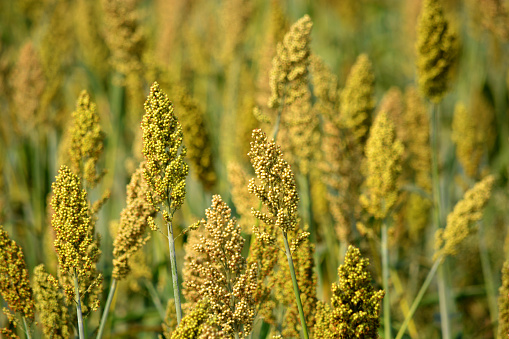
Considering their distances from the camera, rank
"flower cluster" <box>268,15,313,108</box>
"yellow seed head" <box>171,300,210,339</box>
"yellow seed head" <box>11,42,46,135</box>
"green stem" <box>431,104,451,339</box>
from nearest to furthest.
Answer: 1. "yellow seed head" <box>171,300,210,339</box>
2. "flower cluster" <box>268,15,313,108</box>
3. "green stem" <box>431,104,451,339</box>
4. "yellow seed head" <box>11,42,46,135</box>

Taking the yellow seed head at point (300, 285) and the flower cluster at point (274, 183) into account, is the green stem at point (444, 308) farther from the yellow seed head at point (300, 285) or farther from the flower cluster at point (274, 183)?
the flower cluster at point (274, 183)

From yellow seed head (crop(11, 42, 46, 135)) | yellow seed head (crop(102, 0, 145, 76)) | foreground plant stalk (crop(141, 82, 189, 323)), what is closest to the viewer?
foreground plant stalk (crop(141, 82, 189, 323))

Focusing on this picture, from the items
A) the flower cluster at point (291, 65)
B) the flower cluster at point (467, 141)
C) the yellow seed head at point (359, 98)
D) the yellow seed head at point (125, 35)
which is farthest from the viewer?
the flower cluster at point (467, 141)

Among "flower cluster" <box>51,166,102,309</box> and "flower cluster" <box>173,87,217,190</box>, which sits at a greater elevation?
"flower cluster" <box>173,87,217,190</box>

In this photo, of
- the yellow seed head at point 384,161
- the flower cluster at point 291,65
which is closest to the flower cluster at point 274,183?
the flower cluster at point 291,65

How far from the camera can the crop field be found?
5.42 ft

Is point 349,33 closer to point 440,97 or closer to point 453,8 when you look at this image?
point 453,8

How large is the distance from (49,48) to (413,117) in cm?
277

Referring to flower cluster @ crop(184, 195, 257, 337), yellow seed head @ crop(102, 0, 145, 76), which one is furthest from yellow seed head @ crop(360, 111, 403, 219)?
yellow seed head @ crop(102, 0, 145, 76)

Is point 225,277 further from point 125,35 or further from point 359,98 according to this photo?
point 125,35

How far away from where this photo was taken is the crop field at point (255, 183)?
5.42ft

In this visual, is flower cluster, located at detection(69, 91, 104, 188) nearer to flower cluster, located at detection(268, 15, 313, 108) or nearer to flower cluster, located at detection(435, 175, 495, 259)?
flower cluster, located at detection(268, 15, 313, 108)

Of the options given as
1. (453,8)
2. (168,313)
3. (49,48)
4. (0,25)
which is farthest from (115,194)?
(453,8)

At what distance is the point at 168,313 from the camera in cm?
207
